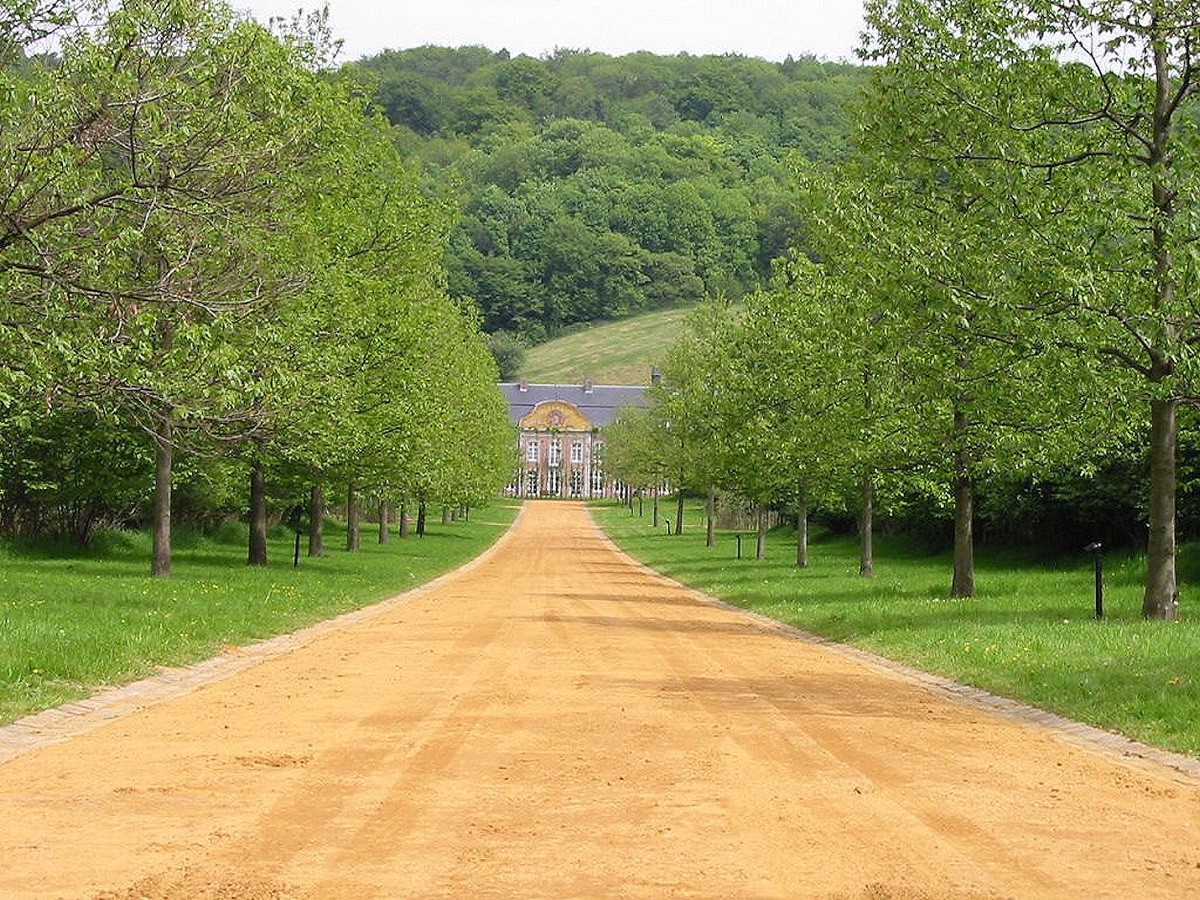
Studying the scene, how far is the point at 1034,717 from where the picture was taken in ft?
45.1

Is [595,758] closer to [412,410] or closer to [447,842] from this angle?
[447,842]

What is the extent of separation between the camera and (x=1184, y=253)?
1822 cm

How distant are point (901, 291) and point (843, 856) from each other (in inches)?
603

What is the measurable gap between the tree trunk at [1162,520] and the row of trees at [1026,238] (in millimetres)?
28

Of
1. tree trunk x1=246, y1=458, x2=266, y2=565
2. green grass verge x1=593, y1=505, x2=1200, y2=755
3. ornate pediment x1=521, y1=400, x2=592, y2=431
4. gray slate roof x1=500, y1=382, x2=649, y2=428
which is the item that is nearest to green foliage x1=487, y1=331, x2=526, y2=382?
gray slate roof x1=500, y1=382, x2=649, y2=428

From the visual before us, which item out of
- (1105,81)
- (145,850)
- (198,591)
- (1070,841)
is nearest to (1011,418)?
(1105,81)

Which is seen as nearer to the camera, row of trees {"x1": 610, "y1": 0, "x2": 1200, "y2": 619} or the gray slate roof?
row of trees {"x1": 610, "y1": 0, "x2": 1200, "y2": 619}

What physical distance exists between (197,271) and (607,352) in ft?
547

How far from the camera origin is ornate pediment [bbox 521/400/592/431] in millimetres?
169125

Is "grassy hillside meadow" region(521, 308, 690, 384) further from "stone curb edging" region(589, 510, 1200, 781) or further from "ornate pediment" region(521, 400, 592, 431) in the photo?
"stone curb edging" region(589, 510, 1200, 781)

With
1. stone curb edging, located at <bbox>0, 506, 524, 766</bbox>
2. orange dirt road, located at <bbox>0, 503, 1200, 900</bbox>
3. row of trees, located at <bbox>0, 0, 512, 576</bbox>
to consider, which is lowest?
stone curb edging, located at <bbox>0, 506, 524, 766</bbox>

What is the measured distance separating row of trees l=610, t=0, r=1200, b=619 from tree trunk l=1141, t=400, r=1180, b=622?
28 millimetres

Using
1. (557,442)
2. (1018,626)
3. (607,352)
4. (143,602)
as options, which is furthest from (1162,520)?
(607,352)

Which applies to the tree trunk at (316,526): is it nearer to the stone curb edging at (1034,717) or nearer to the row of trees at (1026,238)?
the row of trees at (1026,238)
